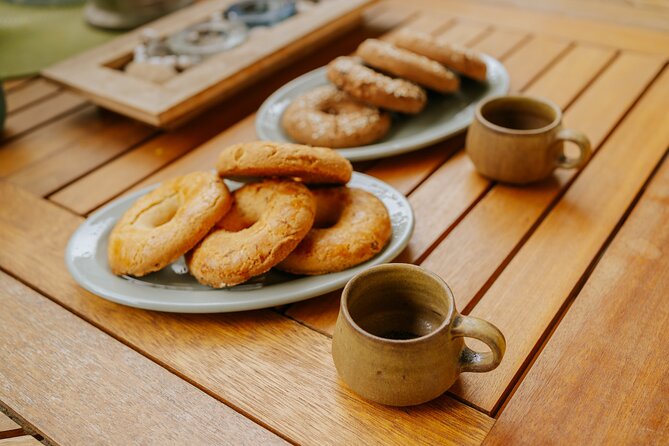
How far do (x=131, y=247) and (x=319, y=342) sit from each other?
0.27 metres

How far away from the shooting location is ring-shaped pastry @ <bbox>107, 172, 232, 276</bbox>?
0.79 meters

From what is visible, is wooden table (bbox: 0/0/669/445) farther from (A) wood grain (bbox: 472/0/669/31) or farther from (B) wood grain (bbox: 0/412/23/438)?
(A) wood grain (bbox: 472/0/669/31)

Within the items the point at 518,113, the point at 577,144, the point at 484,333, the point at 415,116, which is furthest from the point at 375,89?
the point at 484,333

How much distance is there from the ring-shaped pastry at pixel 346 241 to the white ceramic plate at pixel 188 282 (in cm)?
1

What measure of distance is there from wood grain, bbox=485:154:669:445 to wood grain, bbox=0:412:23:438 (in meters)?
0.48

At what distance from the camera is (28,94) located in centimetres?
141

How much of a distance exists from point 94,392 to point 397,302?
349 millimetres

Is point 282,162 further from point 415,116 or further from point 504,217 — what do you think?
point 415,116

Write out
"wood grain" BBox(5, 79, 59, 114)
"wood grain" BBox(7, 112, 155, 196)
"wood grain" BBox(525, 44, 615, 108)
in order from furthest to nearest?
"wood grain" BBox(5, 79, 59, 114) < "wood grain" BBox(525, 44, 615, 108) < "wood grain" BBox(7, 112, 155, 196)

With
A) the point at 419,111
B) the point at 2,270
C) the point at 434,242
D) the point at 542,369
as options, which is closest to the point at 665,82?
the point at 419,111

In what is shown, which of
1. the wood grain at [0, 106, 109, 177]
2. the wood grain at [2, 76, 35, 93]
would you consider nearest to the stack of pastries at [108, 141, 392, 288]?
the wood grain at [0, 106, 109, 177]

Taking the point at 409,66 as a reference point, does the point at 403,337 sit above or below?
below

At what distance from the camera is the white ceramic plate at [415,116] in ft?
3.51

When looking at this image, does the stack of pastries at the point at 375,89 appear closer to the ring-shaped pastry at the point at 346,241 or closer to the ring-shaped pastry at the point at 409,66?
the ring-shaped pastry at the point at 409,66
